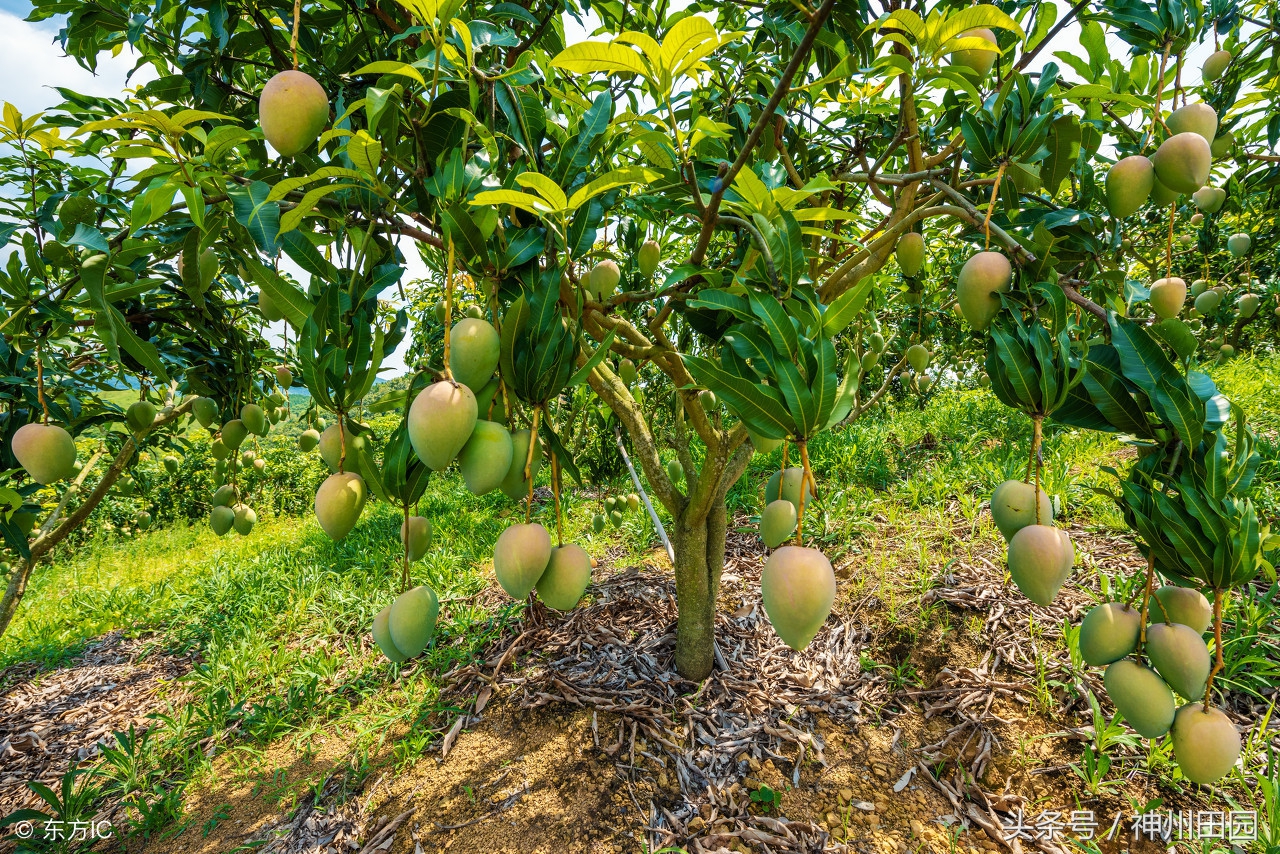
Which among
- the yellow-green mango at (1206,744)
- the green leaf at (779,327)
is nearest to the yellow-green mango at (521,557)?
the green leaf at (779,327)

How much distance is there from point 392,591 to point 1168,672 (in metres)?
3.53

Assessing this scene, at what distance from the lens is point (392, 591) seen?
135 inches

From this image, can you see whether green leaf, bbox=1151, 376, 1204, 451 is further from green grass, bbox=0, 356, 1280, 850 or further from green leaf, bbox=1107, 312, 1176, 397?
green grass, bbox=0, 356, 1280, 850

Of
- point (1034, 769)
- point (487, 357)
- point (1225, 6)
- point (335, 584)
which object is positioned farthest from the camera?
point (335, 584)

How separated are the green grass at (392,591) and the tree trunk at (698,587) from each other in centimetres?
57

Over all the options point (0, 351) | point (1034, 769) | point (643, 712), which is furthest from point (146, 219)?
point (1034, 769)

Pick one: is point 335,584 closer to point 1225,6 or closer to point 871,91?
point 871,91

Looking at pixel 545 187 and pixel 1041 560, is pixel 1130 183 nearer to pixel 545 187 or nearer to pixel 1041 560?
pixel 1041 560

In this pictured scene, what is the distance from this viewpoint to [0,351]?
109 cm

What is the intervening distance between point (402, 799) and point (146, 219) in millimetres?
1900

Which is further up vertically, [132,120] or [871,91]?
[871,91]

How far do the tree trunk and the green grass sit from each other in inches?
22.4

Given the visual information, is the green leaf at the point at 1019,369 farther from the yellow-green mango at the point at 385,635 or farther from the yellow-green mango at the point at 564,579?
the yellow-green mango at the point at 385,635

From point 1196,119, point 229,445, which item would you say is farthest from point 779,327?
point 229,445
